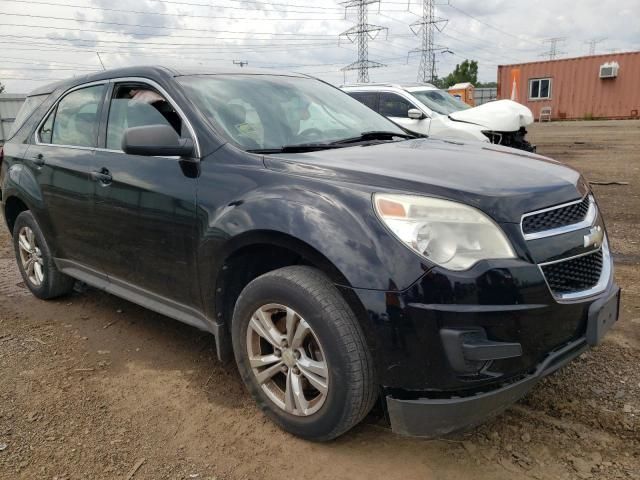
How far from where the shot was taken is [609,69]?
29703mm

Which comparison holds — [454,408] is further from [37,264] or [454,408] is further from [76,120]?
[37,264]

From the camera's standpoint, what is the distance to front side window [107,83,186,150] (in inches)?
125

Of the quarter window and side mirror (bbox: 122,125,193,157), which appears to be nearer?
side mirror (bbox: 122,125,193,157)

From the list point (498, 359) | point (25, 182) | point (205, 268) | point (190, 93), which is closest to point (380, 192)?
point (498, 359)

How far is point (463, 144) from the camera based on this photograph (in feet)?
10.6

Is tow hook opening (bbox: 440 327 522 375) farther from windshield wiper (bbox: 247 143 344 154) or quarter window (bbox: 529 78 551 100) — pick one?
quarter window (bbox: 529 78 551 100)

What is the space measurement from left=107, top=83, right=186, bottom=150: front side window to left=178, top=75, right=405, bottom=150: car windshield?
0.18m

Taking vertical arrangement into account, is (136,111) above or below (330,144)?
above

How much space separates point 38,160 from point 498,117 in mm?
7377

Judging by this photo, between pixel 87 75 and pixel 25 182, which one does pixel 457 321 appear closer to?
pixel 87 75

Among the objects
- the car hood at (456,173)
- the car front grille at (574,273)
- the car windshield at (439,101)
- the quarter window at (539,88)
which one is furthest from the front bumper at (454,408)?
the quarter window at (539,88)

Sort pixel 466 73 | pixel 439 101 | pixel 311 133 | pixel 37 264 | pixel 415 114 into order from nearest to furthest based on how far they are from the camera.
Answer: pixel 311 133, pixel 37 264, pixel 415 114, pixel 439 101, pixel 466 73

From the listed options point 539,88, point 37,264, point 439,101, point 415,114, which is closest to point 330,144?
point 37,264

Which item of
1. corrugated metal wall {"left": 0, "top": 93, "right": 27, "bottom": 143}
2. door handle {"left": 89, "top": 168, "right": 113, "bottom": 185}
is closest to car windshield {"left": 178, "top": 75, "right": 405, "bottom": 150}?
door handle {"left": 89, "top": 168, "right": 113, "bottom": 185}
